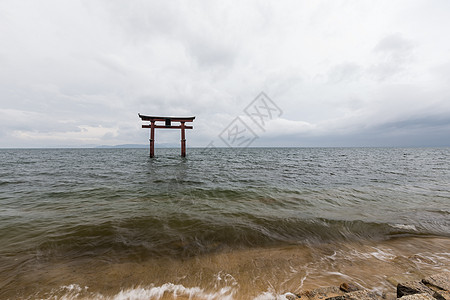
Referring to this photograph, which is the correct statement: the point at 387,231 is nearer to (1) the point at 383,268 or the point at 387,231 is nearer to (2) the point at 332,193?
(1) the point at 383,268

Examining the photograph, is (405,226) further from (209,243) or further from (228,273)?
(209,243)

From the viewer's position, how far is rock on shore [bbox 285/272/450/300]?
2.18 metres

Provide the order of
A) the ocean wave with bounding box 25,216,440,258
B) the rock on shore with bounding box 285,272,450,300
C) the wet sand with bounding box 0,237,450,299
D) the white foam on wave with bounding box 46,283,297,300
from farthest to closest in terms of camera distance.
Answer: the ocean wave with bounding box 25,216,440,258, the wet sand with bounding box 0,237,450,299, the white foam on wave with bounding box 46,283,297,300, the rock on shore with bounding box 285,272,450,300

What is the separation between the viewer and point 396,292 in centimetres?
254

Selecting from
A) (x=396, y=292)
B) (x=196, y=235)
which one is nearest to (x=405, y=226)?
(x=396, y=292)

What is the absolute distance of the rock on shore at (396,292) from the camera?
2184 millimetres

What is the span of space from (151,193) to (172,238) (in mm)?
4458

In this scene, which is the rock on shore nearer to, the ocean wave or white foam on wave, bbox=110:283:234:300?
white foam on wave, bbox=110:283:234:300

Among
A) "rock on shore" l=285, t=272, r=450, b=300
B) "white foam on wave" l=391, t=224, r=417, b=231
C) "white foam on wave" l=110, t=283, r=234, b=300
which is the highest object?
"rock on shore" l=285, t=272, r=450, b=300

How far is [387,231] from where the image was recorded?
471 centimetres

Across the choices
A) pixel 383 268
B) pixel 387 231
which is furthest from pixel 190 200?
pixel 387 231

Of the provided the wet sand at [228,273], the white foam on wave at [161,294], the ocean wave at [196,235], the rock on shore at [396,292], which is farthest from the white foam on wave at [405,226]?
the white foam on wave at [161,294]

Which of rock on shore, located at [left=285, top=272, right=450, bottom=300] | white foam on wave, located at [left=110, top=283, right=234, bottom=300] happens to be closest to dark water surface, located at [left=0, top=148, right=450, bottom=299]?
white foam on wave, located at [left=110, top=283, right=234, bottom=300]

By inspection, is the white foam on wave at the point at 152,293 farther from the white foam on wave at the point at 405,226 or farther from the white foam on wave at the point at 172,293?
the white foam on wave at the point at 405,226
